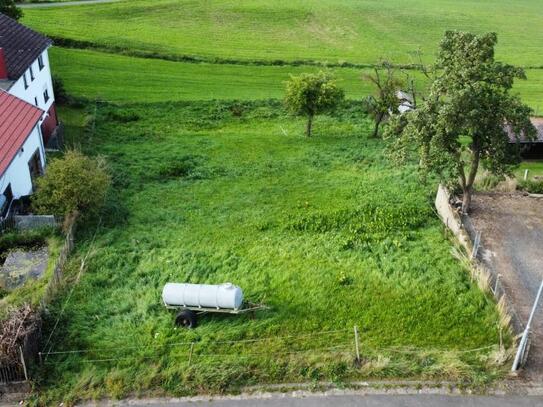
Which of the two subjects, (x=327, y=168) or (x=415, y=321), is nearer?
(x=415, y=321)

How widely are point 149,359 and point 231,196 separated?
13.4 metres

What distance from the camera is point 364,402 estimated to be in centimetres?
2055

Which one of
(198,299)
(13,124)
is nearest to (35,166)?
(13,124)

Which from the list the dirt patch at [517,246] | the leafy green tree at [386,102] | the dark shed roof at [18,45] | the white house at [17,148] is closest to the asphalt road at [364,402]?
the dirt patch at [517,246]

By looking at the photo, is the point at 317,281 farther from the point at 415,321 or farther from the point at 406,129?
the point at 406,129

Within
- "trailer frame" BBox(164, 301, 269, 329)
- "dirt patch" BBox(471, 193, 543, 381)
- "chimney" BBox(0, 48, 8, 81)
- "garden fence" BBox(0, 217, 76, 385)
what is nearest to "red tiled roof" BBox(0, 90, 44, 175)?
→ "chimney" BBox(0, 48, 8, 81)

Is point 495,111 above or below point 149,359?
above

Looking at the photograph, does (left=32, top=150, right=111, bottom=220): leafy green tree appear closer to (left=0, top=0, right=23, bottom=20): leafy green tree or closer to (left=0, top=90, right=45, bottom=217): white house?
(left=0, top=90, right=45, bottom=217): white house

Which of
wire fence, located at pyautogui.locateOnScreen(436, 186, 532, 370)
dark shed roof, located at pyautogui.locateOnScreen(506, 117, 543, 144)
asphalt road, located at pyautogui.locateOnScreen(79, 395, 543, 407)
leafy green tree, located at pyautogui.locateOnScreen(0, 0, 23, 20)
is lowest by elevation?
asphalt road, located at pyautogui.locateOnScreen(79, 395, 543, 407)

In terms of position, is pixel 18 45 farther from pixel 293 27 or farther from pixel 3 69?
pixel 293 27

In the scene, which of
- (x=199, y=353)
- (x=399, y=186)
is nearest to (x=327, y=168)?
(x=399, y=186)

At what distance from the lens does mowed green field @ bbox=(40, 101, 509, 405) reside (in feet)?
71.1

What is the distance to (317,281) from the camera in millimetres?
26109

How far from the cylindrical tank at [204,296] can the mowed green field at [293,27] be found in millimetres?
43632
